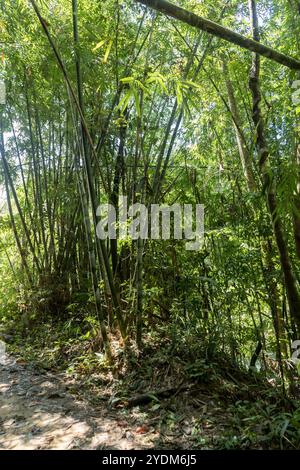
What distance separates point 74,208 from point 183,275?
152 centimetres

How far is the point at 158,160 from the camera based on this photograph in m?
2.84

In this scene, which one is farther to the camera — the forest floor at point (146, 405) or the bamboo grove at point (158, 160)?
the bamboo grove at point (158, 160)

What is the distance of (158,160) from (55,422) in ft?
6.13

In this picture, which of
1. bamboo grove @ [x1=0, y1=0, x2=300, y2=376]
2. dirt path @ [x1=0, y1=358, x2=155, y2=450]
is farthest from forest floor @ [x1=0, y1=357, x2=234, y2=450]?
bamboo grove @ [x1=0, y1=0, x2=300, y2=376]

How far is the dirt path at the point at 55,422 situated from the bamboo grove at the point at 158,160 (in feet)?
1.82

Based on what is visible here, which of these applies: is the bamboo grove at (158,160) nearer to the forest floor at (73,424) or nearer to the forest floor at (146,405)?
the forest floor at (146,405)

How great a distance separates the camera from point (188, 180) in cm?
307

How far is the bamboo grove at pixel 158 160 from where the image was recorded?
2525mm

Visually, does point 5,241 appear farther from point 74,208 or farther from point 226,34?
point 226,34

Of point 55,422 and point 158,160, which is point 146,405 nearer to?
point 55,422

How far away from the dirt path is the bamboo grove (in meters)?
0.55

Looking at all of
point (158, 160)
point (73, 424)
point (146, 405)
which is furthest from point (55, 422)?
point (158, 160)

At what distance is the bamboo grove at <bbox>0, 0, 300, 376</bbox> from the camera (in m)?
2.53

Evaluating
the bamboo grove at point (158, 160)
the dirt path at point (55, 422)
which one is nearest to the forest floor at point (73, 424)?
the dirt path at point (55, 422)
